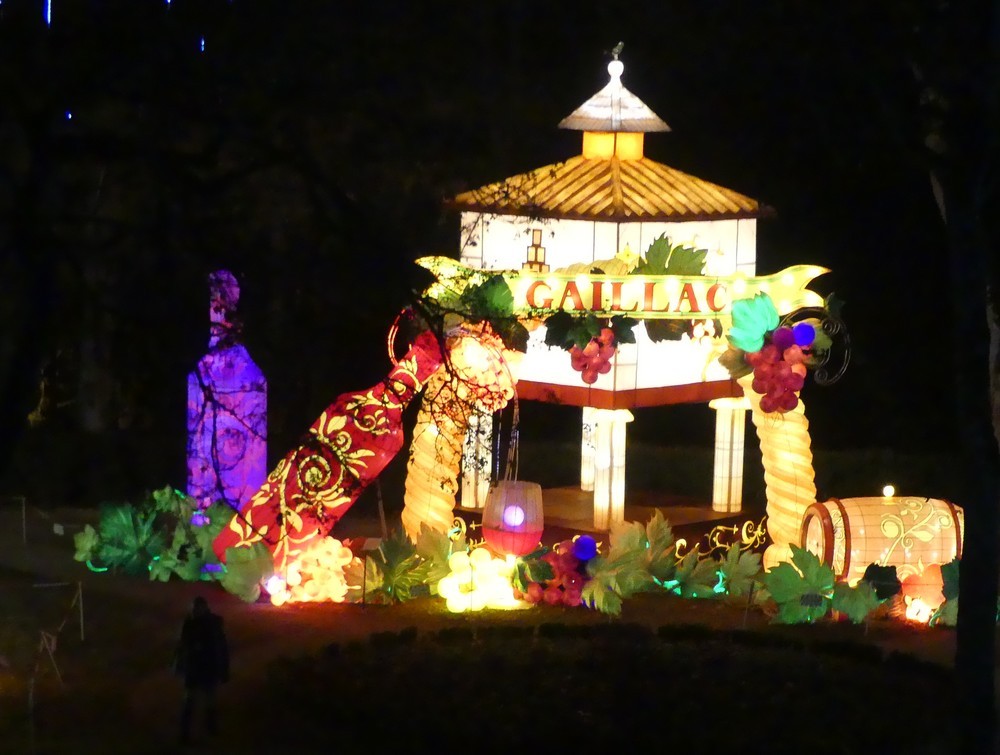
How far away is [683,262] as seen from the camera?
601 inches

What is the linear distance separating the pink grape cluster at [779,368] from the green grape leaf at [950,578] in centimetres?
186

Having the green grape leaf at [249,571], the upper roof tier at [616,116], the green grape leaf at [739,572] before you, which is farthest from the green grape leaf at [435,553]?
the upper roof tier at [616,116]

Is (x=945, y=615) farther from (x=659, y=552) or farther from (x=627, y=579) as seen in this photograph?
(x=627, y=579)

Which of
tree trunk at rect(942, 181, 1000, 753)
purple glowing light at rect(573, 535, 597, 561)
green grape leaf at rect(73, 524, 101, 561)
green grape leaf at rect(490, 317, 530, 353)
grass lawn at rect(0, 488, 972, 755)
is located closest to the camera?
tree trunk at rect(942, 181, 1000, 753)

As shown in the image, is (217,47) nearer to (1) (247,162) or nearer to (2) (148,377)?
(1) (247,162)

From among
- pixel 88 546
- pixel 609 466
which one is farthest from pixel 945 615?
pixel 88 546

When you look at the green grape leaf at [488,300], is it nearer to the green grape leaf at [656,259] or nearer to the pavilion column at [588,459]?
the green grape leaf at [656,259]

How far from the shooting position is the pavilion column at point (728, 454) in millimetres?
17938

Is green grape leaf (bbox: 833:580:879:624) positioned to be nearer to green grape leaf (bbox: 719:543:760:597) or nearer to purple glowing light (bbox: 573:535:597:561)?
green grape leaf (bbox: 719:543:760:597)

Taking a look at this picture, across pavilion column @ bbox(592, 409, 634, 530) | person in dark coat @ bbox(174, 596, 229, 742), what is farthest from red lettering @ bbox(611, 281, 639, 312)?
person in dark coat @ bbox(174, 596, 229, 742)

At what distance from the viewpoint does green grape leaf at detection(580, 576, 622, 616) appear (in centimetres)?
1470

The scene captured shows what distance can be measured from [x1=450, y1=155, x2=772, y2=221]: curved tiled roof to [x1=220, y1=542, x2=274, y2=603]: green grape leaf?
340cm

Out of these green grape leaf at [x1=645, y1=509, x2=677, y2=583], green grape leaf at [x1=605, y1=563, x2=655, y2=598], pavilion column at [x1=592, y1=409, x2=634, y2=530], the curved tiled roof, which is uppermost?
the curved tiled roof

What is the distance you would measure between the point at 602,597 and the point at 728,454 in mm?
3821
